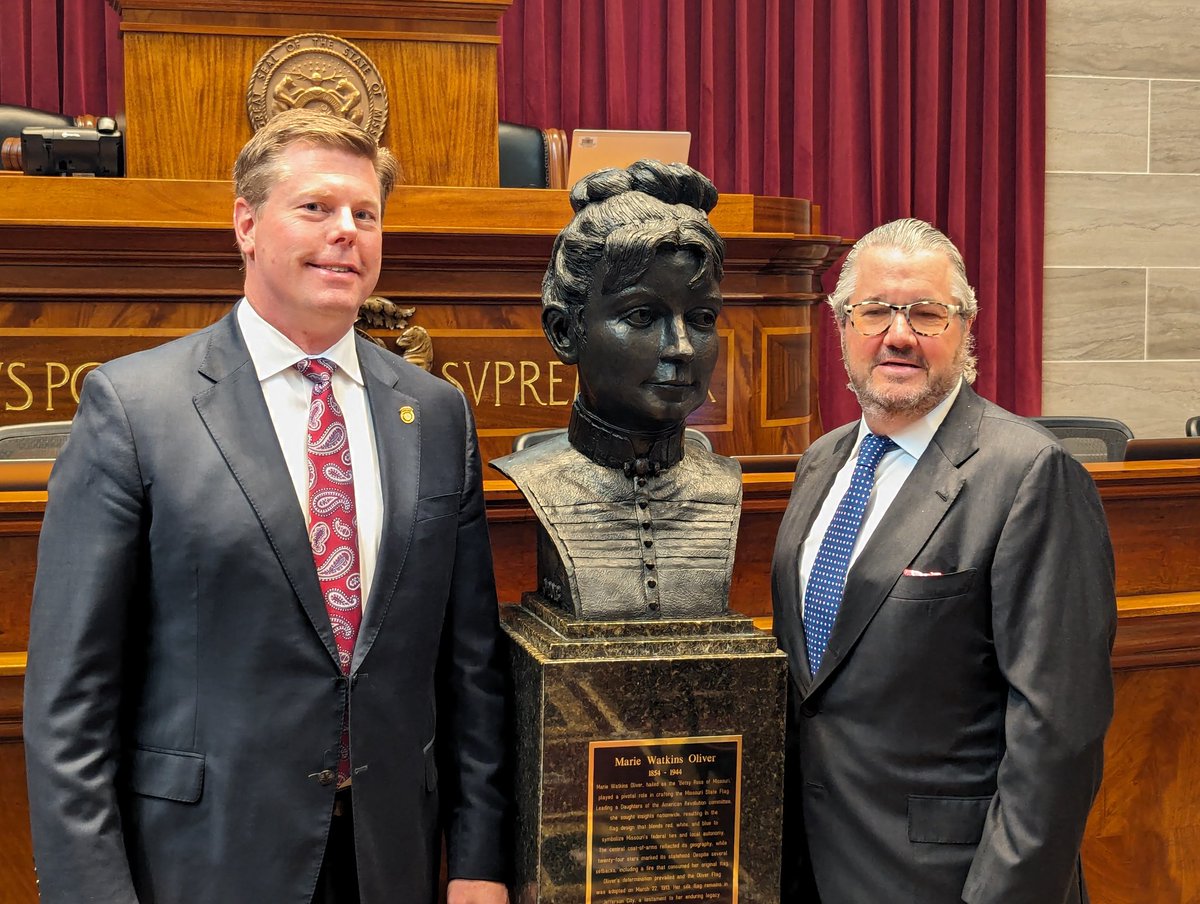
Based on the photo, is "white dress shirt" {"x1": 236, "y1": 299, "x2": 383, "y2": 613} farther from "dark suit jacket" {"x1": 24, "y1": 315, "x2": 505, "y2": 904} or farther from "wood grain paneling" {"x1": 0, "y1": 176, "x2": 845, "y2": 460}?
"wood grain paneling" {"x1": 0, "y1": 176, "x2": 845, "y2": 460}

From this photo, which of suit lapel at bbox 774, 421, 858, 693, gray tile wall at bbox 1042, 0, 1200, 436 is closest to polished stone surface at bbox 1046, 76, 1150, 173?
gray tile wall at bbox 1042, 0, 1200, 436

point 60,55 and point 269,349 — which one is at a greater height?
point 60,55

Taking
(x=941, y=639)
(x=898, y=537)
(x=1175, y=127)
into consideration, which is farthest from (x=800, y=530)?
(x=1175, y=127)

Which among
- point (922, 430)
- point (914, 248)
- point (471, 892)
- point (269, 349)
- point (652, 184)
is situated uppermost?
point (652, 184)

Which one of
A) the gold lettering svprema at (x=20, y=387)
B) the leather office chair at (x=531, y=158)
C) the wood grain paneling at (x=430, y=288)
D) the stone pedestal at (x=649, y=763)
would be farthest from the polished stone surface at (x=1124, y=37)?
the stone pedestal at (x=649, y=763)

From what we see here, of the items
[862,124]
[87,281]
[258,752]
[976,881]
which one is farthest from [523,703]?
[862,124]

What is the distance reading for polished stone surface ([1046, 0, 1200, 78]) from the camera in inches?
302

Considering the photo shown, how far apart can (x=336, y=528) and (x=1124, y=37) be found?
7.10m

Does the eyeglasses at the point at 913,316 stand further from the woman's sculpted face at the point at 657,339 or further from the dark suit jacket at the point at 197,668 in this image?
the dark suit jacket at the point at 197,668

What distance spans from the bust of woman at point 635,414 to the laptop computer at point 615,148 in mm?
2523

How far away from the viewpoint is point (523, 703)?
7.16ft

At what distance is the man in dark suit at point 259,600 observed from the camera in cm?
192

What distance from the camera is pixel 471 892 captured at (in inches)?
84.7

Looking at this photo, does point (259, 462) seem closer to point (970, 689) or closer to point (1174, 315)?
point (970, 689)
